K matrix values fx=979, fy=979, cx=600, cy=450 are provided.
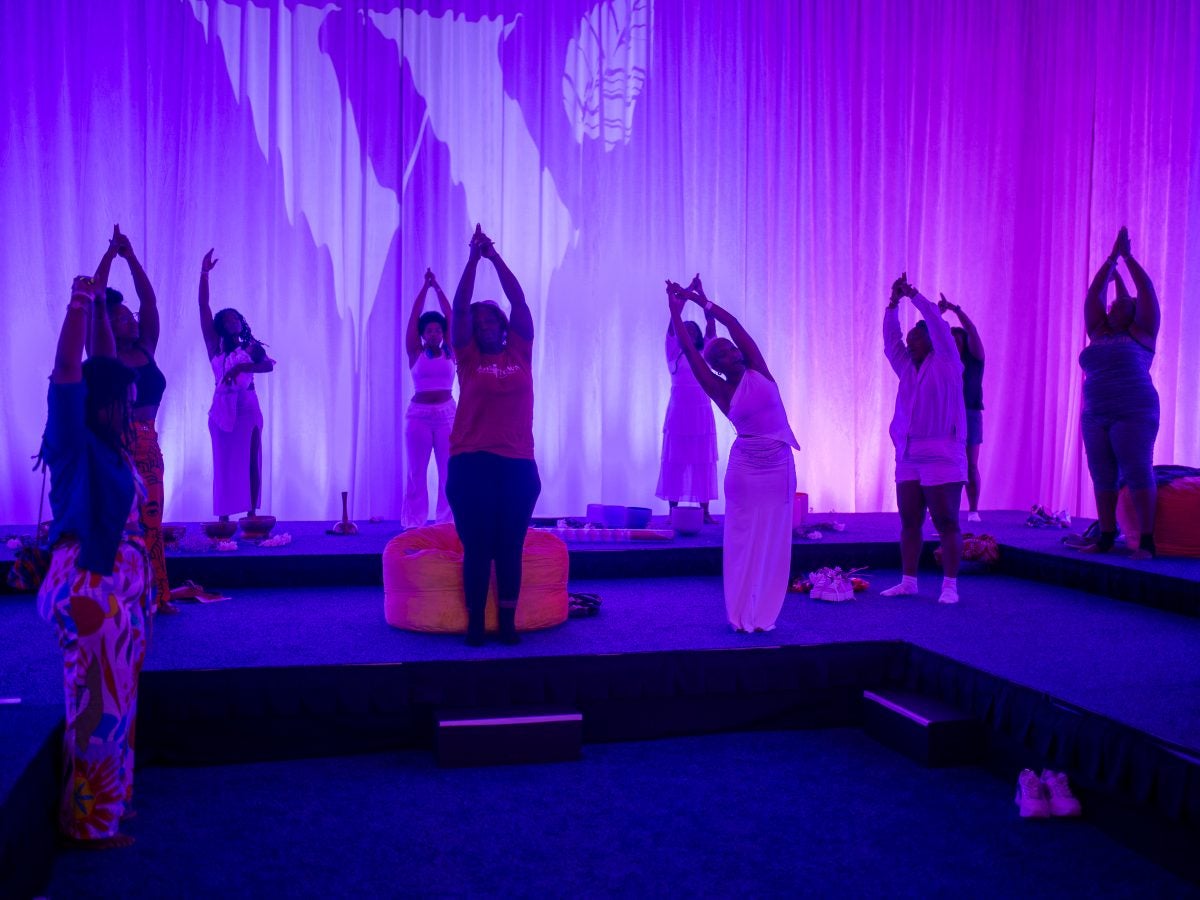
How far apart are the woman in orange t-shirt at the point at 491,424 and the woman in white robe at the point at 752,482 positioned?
72 cm

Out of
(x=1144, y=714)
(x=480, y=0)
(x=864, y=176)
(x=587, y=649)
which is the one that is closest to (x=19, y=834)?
(x=587, y=649)

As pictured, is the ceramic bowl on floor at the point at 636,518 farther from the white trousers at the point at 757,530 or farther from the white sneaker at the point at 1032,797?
the white sneaker at the point at 1032,797

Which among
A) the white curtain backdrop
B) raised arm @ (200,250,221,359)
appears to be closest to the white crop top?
raised arm @ (200,250,221,359)

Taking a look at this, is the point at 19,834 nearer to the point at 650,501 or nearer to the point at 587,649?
the point at 587,649

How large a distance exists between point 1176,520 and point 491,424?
4.08 meters

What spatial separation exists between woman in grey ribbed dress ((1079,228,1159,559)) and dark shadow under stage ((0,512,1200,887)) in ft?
1.85

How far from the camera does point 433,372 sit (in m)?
6.15

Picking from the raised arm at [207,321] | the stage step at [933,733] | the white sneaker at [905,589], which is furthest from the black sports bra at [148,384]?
the white sneaker at [905,589]

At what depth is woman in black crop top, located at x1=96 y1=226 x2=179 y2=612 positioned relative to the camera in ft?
11.8

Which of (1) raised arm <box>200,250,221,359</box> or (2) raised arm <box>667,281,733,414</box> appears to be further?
(1) raised arm <box>200,250,221,359</box>

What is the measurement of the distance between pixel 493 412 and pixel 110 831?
72.8 inches

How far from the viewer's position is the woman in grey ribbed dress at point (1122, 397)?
5.23 m

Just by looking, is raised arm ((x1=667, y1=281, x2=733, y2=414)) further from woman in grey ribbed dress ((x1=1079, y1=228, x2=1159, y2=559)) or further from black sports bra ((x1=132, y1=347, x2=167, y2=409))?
woman in grey ribbed dress ((x1=1079, y1=228, x2=1159, y2=559))

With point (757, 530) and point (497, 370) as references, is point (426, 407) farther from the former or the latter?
point (757, 530)
